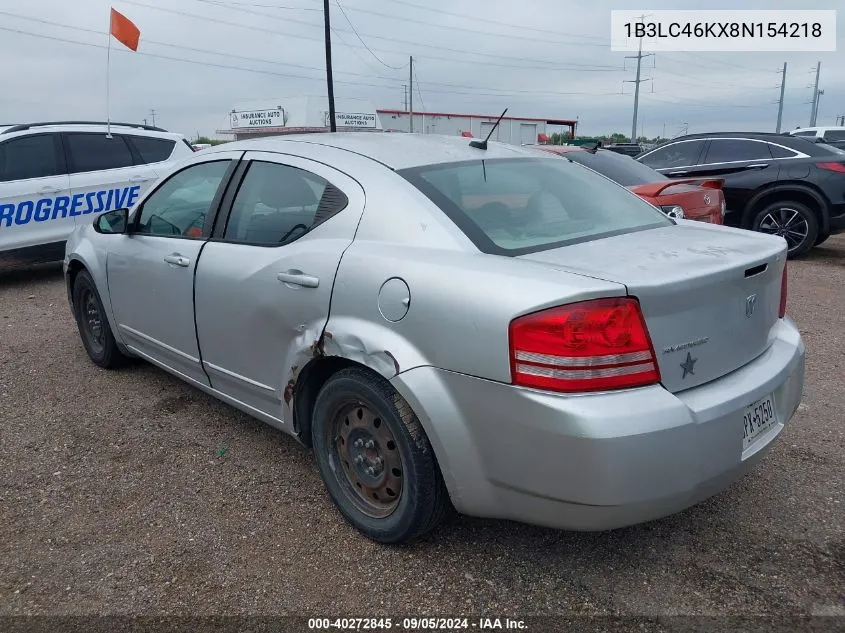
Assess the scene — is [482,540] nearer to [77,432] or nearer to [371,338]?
[371,338]

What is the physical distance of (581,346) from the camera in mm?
2012

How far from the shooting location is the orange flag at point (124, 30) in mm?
8484

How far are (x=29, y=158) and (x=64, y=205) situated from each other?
22.9 inches

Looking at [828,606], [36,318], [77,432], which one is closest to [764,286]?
[828,606]

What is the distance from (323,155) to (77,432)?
2.10 m

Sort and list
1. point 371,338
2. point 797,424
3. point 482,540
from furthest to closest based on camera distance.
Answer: point 797,424 < point 482,540 < point 371,338

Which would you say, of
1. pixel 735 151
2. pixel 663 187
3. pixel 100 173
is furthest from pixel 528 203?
pixel 735 151

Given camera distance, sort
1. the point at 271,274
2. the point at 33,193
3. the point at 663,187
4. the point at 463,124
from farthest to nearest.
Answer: the point at 463,124 → the point at 33,193 → the point at 663,187 → the point at 271,274

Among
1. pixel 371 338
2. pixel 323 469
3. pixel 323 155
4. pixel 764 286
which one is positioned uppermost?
pixel 323 155

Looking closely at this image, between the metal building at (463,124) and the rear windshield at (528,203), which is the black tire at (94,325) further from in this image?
the metal building at (463,124)

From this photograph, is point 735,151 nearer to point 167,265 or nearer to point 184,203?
point 184,203

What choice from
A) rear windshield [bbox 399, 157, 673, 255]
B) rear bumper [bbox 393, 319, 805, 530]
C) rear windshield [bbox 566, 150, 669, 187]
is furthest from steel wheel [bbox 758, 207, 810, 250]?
rear bumper [bbox 393, 319, 805, 530]

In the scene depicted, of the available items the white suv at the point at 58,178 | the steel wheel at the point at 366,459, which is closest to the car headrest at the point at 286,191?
the steel wheel at the point at 366,459

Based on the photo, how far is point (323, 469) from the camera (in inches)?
111
